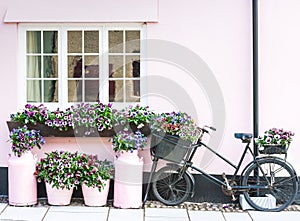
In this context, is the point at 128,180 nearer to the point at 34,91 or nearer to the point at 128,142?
the point at 128,142

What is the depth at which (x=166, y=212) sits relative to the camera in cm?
573

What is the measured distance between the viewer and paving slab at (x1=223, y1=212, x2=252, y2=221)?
18.2 ft

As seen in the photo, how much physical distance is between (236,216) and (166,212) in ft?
2.94

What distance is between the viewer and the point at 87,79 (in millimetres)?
6344

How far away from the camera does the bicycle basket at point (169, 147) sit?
18.9 ft

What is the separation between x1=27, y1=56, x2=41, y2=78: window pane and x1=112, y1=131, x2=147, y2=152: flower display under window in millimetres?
1548

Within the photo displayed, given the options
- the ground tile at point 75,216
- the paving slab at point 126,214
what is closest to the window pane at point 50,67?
the ground tile at point 75,216

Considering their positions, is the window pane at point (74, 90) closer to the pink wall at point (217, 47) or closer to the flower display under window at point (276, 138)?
the pink wall at point (217, 47)

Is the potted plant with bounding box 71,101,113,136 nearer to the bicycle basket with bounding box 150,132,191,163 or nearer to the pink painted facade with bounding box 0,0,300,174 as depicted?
the pink painted facade with bounding box 0,0,300,174

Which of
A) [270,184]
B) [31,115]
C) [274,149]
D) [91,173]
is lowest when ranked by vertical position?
[270,184]

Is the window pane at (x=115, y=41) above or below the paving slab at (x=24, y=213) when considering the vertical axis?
above

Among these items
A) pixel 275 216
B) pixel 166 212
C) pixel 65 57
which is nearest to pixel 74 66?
pixel 65 57

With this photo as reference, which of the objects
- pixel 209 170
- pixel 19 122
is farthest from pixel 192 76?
pixel 19 122

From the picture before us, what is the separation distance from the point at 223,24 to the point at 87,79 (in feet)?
6.77
